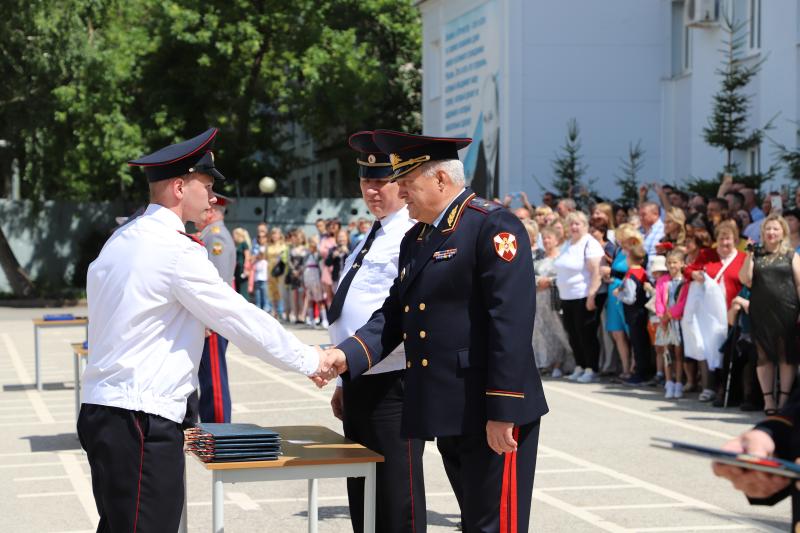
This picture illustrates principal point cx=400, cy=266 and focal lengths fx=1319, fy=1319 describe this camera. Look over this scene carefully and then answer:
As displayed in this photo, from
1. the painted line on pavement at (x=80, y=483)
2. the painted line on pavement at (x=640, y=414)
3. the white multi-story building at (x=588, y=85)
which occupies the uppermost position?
the white multi-story building at (x=588, y=85)

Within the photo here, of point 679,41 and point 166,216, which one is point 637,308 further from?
point 679,41

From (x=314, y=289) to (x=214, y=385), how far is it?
14.7 meters

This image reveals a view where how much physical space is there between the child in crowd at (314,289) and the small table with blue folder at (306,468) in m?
19.2

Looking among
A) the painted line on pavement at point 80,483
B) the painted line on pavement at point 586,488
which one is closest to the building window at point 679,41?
the painted line on pavement at point 586,488

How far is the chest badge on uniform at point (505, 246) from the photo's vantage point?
479 cm

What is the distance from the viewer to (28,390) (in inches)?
594

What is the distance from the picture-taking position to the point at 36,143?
110 feet

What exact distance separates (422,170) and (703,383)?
888 cm

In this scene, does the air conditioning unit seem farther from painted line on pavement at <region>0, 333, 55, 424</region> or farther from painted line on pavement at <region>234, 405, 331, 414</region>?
painted line on pavement at <region>234, 405, 331, 414</region>

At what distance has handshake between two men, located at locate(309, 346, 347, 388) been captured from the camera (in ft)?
17.4

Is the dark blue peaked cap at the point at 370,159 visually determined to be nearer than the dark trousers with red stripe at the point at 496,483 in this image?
No

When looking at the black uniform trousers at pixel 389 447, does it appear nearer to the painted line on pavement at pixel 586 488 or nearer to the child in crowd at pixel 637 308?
the painted line on pavement at pixel 586 488

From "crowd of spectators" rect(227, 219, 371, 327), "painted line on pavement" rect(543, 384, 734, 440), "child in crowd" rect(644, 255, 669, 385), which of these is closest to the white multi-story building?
"crowd of spectators" rect(227, 219, 371, 327)

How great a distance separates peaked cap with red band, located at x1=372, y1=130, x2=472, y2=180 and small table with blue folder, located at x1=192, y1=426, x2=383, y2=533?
43.8 inches
